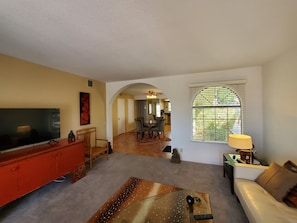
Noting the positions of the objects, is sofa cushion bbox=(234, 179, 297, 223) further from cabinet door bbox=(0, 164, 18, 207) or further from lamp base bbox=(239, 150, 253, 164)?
cabinet door bbox=(0, 164, 18, 207)

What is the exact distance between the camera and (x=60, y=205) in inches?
84.0

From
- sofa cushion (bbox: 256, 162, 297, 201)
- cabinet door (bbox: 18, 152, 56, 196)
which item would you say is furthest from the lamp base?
cabinet door (bbox: 18, 152, 56, 196)

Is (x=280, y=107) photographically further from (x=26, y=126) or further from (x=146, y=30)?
(x=26, y=126)

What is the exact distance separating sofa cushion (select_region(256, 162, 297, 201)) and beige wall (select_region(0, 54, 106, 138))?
3.90 m

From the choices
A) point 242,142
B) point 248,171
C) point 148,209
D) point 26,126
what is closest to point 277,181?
point 248,171

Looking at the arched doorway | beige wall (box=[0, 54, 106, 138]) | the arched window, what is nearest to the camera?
beige wall (box=[0, 54, 106, 138])

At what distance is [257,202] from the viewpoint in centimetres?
157

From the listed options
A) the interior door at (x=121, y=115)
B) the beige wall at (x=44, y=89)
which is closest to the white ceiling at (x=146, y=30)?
the beige wall at (x=44, y=89)

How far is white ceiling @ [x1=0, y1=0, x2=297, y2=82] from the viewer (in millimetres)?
1298

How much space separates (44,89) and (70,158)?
154 cm

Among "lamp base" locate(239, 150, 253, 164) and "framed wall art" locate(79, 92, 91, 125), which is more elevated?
"framed wall art" locate(79, 92, 91, 125)

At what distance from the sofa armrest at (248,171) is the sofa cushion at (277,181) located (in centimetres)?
8

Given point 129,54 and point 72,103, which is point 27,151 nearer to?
point 72,103

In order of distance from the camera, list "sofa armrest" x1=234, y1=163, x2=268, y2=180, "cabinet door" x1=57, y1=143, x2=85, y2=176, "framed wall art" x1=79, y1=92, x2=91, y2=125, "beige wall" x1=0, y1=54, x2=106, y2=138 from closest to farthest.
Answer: "sofa armrest" x1=234, y1=163, x2=268, y2=180, "beige wall" x1=0, y1=54, x2=106, y2=138, "cabinet door" x1=57, y1=143, x2=85, y2=176, "framed wall art" x1=79, y1=92, x2=91, y2=125
